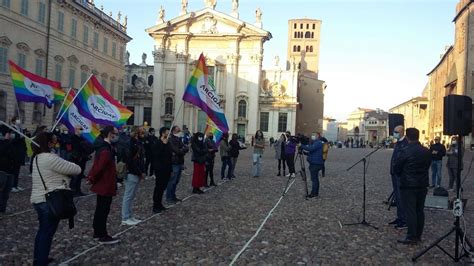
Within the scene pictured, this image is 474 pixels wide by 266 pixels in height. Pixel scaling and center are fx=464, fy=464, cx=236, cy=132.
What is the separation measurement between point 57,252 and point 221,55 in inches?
2308

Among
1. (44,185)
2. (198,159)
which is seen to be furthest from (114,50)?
(44,185)

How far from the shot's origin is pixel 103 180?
7348mm

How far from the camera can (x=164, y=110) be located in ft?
215

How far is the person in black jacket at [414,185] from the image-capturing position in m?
8.03

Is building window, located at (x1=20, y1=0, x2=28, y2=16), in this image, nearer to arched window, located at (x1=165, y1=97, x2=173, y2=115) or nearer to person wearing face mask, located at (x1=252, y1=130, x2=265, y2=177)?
person wearing face mask, located at (x1=252, y1=130, x2=265, y2=177)

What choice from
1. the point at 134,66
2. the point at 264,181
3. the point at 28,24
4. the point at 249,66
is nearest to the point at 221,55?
the point at 249,66

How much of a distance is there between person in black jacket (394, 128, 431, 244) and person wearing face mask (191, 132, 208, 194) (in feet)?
20.8

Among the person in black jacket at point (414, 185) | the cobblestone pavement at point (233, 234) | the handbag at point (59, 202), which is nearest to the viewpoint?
the handbag at point (59, 202)

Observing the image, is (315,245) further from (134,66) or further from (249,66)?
(134,66)

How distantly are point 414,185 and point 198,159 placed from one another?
6.64 metres

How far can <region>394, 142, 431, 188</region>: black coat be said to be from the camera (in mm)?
8047

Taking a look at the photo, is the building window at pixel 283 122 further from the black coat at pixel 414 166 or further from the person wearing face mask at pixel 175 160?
the black coat at pixel 414 166

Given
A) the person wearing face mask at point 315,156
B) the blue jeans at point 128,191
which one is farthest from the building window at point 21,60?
the blue jeans at point 128,191

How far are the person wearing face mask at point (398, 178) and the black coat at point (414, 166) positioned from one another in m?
0.76
